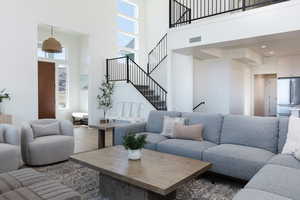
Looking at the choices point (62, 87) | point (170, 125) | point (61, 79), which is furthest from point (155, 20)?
point (170, 125)

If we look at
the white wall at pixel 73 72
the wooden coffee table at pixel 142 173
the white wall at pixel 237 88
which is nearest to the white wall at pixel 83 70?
the white wall at pixel 73 72

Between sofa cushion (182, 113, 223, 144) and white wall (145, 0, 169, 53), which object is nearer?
sofa cushion (182, 113, 223, 144)

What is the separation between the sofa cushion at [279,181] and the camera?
164 centimetres

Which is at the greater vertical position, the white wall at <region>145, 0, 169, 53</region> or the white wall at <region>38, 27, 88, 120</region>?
the white wall at <region>145, 0, 169, 53</region>

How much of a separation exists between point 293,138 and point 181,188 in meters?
1.53

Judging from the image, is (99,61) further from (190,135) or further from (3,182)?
(3,182)

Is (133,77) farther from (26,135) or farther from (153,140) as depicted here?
(26,135)

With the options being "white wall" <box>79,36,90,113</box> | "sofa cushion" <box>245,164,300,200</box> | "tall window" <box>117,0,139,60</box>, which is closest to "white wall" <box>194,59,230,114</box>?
"tall window" <box>117,0,139,60</box>

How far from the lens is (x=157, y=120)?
164 inches

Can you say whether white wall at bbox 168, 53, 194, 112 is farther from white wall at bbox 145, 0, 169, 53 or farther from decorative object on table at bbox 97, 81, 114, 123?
decorative object on table at bbox 97, 81, 114, 123

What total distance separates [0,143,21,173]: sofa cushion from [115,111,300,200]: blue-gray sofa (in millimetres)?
1577

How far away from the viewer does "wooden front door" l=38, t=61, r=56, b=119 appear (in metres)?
7.89

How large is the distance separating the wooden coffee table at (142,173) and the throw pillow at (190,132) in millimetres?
859

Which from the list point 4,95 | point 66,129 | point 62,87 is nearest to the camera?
point 66,129
